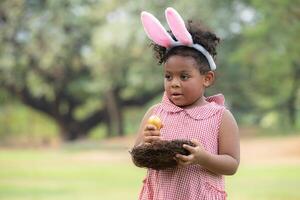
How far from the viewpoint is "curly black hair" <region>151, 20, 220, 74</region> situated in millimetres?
1671

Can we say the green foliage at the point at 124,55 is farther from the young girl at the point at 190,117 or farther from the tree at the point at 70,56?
the young girl at the point at 190,117

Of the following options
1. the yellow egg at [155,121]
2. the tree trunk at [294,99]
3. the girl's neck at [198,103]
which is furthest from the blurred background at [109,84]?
the yellow egg at [155,121]

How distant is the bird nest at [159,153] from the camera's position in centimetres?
152

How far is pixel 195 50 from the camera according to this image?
168 cm

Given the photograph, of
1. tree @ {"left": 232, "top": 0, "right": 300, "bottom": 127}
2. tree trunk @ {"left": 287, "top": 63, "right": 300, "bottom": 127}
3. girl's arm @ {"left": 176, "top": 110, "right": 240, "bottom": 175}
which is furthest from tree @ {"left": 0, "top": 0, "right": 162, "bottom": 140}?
girl's arm @ {"left": 176, "top": 110, "right": 240, "bottom": 175}

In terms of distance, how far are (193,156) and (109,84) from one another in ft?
17.0

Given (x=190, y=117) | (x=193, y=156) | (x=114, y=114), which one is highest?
(x=114, y=114)

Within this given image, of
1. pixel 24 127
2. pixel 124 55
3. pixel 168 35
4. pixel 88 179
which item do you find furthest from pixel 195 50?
pixel 24 127

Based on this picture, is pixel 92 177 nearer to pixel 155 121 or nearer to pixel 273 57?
pixel 273 57

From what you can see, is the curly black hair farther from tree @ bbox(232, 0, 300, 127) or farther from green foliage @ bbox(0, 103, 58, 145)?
green foliage @ bbox(0, 103, 58, 145)

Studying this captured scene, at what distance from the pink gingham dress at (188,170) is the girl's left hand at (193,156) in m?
0.08

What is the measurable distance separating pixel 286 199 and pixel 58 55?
111 inches

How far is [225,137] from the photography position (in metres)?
1.65

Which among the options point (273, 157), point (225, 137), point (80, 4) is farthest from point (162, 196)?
point (80, 4)
